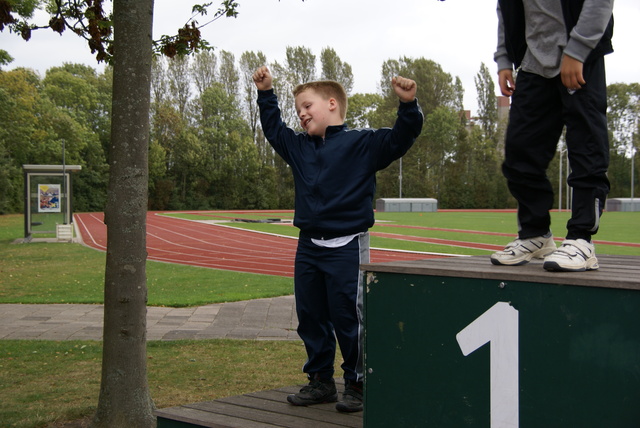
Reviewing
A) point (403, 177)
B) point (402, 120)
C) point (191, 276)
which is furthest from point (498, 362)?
point (403, 177)

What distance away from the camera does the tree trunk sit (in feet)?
14.9

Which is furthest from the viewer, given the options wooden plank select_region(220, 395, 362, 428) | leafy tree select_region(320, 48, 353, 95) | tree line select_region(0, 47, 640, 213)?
leafy tree select_region(320, 48, 353, 95)

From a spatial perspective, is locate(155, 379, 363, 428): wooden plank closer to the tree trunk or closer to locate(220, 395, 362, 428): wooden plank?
locate(220, 395, 362, 428): wooden plank

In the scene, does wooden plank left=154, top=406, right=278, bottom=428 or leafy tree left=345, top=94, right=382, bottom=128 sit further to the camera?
leafy tree left=345, top=94, right=382, bottom=128

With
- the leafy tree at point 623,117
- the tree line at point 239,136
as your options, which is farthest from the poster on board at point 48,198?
the leafy tree at point 623,117

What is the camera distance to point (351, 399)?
→ 3434 mm

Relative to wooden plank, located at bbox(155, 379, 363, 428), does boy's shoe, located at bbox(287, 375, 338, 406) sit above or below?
above

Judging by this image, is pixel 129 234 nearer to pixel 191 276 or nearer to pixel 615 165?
pixel 191 276

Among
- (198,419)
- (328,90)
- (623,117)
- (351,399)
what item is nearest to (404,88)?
(328,90)

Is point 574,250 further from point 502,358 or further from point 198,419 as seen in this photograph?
point 198,419

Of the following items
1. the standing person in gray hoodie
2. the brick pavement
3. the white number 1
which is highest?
the standing person in gray hoodie

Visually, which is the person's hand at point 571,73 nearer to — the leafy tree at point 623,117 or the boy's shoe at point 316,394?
the boy's shoe at point 316,394

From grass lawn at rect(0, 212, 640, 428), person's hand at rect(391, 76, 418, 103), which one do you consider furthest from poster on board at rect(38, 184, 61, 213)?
person's hand at rect(391, 76, 418, 103)

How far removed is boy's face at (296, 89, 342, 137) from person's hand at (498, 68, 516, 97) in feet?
2.77
